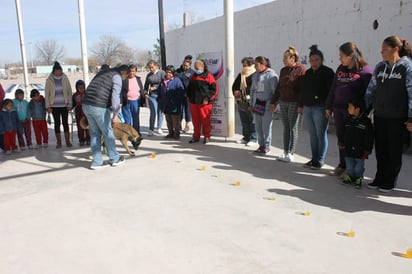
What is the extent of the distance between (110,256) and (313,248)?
74.0 inches

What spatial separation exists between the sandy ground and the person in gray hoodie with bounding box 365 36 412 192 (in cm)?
38

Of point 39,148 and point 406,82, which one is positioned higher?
point 406,82

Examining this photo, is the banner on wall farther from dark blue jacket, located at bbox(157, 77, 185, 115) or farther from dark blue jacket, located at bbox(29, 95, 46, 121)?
dark blue jacket, located at bbox(29, 95, 46, 121)

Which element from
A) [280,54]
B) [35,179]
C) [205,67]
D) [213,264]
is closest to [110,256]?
[213,264]

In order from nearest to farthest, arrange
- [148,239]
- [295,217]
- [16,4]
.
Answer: [148,239], [295,217], [16,4]

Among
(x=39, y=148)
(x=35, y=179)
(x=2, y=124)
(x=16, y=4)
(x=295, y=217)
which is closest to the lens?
(x=295, y=217)

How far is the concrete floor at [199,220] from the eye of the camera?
3.41 metres

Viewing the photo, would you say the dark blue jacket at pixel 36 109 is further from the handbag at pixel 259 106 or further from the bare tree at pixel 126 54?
the bare tree at pixel 126 54

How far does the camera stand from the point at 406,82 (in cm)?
457

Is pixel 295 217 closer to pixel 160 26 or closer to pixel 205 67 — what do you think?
pixel 205 67

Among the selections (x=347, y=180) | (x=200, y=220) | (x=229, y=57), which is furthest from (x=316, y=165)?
(x=229, y=57)

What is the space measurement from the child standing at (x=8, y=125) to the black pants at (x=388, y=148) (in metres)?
Result: 6.98

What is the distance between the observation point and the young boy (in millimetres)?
5086

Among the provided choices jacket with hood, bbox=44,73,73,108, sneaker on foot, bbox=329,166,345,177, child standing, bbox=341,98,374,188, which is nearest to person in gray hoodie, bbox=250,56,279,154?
sneaker on foot, bbox=329,166,345,177
